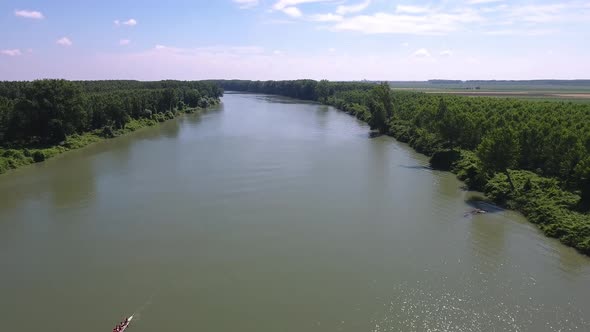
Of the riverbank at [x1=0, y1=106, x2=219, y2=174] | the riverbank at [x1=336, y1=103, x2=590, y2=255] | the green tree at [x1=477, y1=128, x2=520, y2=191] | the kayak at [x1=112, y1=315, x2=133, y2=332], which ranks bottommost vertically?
the kayak at [x1=112, y1=315, x2=133, y2=332]

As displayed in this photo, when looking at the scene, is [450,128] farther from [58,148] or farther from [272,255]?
[58,148]

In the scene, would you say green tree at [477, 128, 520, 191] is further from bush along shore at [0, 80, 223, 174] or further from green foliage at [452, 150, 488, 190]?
bush along shore at [0, 80, 223, 174]

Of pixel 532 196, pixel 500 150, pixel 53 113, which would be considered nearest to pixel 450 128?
pixel 500 150

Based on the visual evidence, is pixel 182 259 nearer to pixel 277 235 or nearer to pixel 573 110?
pixel 277 235

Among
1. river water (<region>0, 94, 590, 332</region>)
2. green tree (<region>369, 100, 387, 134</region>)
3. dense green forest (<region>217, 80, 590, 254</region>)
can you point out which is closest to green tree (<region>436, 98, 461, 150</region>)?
dense green forest (<region>217, 80, 590, 254</region>)

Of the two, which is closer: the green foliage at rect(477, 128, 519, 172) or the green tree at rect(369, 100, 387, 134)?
the green foliage at rect(477, 128, 519, 172)
